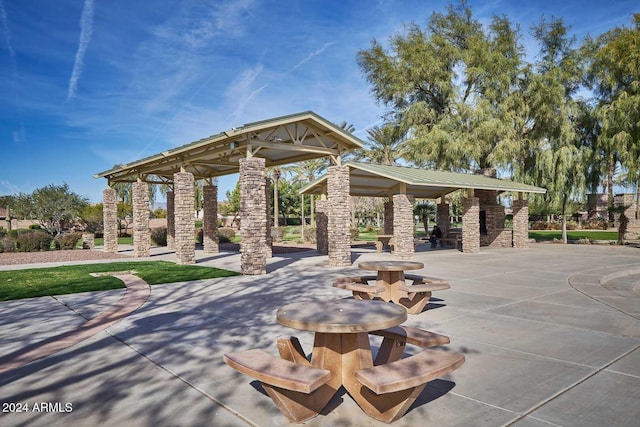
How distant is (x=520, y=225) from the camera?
22031 mm

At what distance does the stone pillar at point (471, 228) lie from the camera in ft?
63.1

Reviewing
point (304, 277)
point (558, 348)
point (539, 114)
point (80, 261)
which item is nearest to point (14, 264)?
point (80, 261)

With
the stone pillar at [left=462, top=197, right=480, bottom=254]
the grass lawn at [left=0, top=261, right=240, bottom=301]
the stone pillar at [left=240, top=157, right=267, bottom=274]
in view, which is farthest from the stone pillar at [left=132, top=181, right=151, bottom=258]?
the stone pillar at [left=462, top=197, right=480, bottom=254]

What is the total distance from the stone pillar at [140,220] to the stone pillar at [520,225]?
19.0m

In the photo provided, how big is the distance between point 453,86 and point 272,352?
91.9 ft

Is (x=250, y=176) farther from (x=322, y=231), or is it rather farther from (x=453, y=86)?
(x=453, y=86)

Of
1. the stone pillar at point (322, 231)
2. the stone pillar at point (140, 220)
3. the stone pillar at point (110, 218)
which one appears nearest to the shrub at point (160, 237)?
the stone pillar at point (110, 218)

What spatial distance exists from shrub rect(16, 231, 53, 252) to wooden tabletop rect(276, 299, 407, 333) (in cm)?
2425

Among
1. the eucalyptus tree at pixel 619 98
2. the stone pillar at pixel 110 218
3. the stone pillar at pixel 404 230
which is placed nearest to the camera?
the stone pillar at pixel 404 230

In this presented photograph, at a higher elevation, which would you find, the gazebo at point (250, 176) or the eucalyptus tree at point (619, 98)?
the eucalyptus tree at point (619, 98)

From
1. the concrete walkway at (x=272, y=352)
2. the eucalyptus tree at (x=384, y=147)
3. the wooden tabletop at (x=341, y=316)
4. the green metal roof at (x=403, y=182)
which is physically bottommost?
the concrete walkway at (x=272, y=352)

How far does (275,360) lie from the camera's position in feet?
11.6

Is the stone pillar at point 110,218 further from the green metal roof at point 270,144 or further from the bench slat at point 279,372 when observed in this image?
the bench slat at point 279,372

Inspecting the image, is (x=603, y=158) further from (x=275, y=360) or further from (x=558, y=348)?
(x=275, y=360)
